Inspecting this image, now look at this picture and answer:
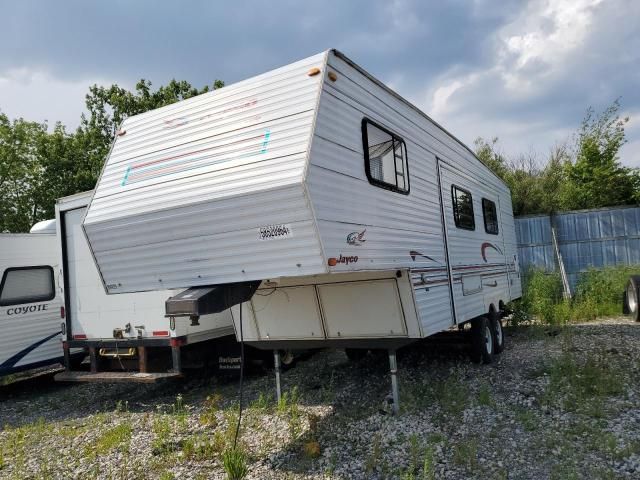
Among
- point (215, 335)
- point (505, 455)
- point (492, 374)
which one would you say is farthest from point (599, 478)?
point (215, 335)

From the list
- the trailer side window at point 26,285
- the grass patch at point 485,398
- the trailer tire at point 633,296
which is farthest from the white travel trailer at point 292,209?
the trailer tire at point 633,296

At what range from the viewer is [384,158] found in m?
5.29

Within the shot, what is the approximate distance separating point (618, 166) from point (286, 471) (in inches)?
614

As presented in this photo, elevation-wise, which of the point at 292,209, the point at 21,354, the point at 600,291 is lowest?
the point at 600,291

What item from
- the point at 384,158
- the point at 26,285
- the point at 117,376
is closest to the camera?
the point at 384,158

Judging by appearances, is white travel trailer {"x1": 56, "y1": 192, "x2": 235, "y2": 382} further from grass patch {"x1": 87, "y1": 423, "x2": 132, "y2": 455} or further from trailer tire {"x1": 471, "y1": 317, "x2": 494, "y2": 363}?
trailer tire {"x1": 471, "y1": 317, "x2": 494, "y2": 363}

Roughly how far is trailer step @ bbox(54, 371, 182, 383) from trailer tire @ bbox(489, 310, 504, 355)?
4.81 meters

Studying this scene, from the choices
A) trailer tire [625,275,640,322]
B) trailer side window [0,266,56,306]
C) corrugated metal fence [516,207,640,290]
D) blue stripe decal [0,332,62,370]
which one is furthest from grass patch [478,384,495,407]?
corrugated metal fence [516,207,640,290]

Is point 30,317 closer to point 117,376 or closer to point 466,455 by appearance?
point 117,376

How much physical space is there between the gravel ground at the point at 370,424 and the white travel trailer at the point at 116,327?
53cm

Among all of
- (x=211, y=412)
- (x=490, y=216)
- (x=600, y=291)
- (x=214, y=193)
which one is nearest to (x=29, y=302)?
(x=211, y=412)

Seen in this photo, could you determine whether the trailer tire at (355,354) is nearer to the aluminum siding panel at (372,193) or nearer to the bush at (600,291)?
the aluminum siding panel at (372,193)

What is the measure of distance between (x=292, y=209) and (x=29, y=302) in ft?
20.9

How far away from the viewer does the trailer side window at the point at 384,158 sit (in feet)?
16.3
